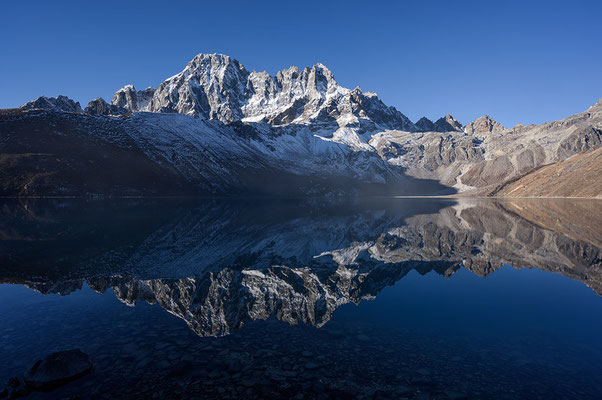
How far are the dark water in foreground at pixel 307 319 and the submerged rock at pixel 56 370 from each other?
548 millimetres

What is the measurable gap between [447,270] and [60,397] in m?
33.7

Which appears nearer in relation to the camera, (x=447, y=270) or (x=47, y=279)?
(x=47, y=279)

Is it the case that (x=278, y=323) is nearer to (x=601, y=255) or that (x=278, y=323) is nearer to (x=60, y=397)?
(x=60, y=397)

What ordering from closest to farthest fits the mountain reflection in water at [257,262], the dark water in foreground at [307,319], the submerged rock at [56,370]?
the submerged rock at [56,370] → the dark water in foreground at [307,319] → the mountain reflection in water at [257,262]

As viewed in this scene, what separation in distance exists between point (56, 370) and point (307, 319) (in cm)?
1348

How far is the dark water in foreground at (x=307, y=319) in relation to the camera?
14.5 meters

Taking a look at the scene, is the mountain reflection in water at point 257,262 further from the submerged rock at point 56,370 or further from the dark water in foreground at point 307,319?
the submerged rock at point 56,370

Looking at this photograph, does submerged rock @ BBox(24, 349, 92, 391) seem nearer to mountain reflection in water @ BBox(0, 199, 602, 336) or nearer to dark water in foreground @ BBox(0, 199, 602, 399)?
dark water in foreground @ BBox(0, 199, 602, 399)

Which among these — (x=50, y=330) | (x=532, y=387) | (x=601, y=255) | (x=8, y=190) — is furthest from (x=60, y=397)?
(x=8, y=190)

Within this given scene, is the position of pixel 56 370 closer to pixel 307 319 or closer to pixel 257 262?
pixel 307 319

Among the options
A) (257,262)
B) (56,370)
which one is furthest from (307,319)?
(257,262)

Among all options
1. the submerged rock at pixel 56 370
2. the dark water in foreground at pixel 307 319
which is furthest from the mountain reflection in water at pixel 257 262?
the submerged rock at pixel 56 370

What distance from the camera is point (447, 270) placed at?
34.6 metres

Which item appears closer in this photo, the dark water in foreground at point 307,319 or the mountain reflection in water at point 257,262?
the dark water in foreground at point 307,319
